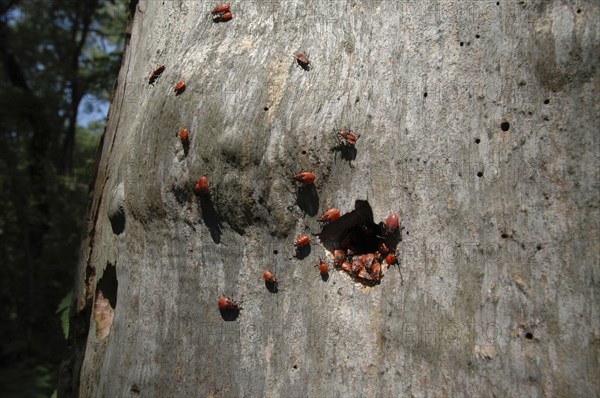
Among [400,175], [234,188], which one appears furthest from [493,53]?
[234,188]

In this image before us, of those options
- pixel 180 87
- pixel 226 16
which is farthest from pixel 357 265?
pixel 226 16

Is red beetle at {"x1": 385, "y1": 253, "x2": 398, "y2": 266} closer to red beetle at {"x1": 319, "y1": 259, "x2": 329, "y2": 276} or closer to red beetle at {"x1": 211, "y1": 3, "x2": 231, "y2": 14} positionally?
red beetle at {"x1": 319, "y1": 259, "x2": 329, "y2": 276}

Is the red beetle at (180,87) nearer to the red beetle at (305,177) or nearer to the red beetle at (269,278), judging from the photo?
the red beetle at (305,177)

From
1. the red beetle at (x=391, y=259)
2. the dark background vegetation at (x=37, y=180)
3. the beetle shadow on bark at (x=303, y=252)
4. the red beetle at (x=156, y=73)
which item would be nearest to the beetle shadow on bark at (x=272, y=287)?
the beetle shadow on bark at (x=303, y=252)

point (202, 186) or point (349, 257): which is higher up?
point (202, 186)

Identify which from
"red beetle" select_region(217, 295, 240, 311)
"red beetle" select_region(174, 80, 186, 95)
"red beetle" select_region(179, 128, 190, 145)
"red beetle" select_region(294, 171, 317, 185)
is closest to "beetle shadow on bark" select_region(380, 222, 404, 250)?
"red beetle" select_region(294, 171, 317, 185)

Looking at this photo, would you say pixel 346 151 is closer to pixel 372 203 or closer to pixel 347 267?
pixel 372 203

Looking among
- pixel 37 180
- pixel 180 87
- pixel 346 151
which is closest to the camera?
pixel 346 151
